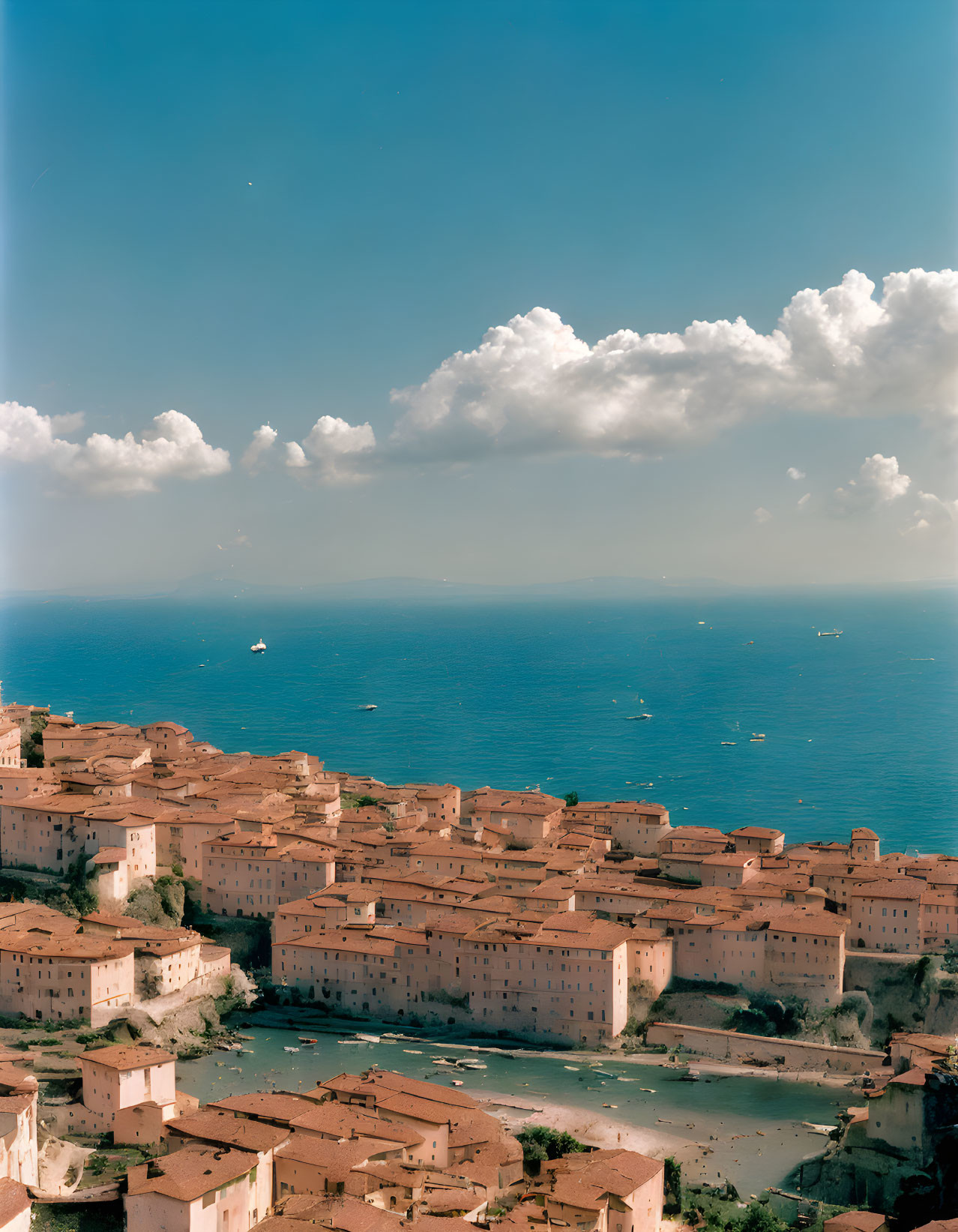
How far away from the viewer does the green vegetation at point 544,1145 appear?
872 inches

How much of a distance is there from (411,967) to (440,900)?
10.4 ft

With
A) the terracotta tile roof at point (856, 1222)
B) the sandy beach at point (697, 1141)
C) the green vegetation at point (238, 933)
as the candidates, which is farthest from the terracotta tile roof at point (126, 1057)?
the terracotta tile roof at point (856, 1222)

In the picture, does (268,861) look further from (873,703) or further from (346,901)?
(873,703)

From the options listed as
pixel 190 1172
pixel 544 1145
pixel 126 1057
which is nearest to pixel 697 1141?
pixel 544 1145

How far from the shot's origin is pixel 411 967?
1268 inches

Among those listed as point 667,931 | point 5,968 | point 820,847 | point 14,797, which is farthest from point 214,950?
point 820,847

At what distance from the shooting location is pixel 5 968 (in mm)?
28406

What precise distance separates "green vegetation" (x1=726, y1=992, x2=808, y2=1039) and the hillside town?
107 millimetres

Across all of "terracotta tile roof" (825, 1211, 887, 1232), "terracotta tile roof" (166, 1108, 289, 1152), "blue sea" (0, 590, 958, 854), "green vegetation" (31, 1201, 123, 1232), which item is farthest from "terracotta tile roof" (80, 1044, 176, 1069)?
"blue sea" (0, 590, 958, 854)

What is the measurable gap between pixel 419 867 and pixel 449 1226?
21217 millimetres

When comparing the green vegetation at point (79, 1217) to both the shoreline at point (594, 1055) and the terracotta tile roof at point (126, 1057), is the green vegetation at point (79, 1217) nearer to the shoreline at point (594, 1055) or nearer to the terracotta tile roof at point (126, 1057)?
the terracotta tile roof at point (126, 1057)

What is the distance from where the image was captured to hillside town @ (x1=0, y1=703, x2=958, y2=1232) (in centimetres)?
1981

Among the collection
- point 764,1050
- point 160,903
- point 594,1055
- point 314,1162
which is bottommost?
point 594,1055

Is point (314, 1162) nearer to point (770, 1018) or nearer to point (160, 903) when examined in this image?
point (770, 1018)
